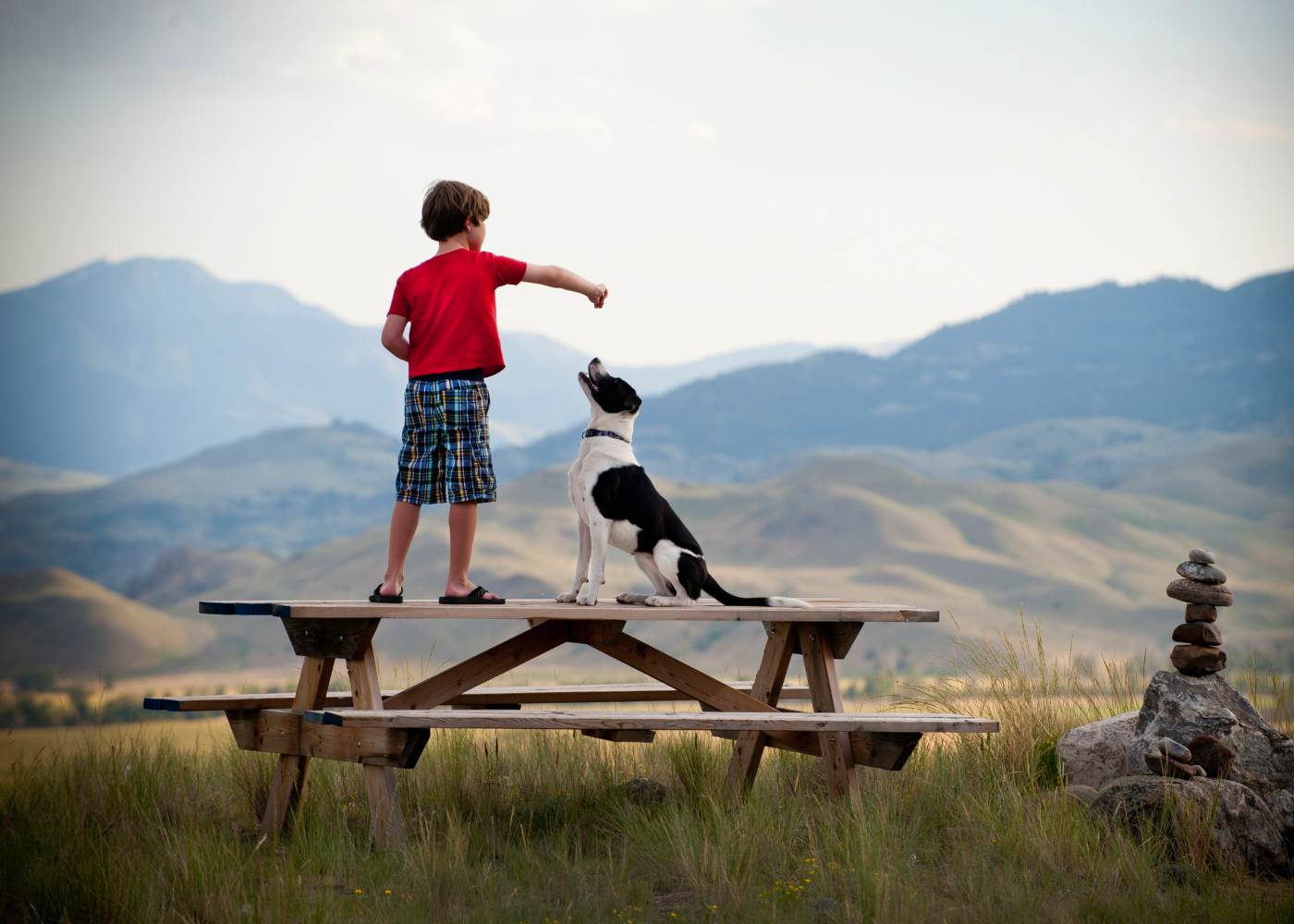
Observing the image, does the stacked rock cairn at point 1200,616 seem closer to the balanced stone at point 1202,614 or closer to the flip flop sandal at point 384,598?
the balanced stone at point 1202,614

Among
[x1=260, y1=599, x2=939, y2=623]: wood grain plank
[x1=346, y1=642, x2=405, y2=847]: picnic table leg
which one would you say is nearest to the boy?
[x1=260, y1=599, x2=939, y2=623]: wood grain plank

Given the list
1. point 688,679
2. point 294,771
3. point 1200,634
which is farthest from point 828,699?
point 294,771

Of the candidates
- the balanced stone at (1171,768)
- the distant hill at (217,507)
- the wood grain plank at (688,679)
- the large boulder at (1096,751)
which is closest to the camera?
the balanced stone at (1171,768)

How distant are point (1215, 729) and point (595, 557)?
3.13m

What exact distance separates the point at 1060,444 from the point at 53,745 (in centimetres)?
13963

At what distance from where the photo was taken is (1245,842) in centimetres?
542

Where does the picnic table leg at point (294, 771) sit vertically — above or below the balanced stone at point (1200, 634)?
below

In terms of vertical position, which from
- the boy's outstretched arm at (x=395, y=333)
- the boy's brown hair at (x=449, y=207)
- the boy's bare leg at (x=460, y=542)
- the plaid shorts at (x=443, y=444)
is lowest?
the boy's bare leg at (x=460, y=542)

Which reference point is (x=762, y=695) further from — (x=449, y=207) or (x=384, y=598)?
(x=449, y=207)

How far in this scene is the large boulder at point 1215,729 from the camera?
20.5 feet

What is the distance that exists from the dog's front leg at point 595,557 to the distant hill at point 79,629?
6716 centimetres

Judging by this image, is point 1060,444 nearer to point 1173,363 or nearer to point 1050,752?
point 1173,363

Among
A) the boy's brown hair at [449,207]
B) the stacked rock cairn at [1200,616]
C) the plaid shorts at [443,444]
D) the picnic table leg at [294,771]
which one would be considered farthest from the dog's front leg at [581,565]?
the stacked rock cairn at [1200,616]

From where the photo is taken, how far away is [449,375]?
5742mm
